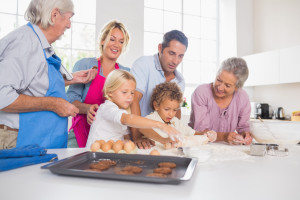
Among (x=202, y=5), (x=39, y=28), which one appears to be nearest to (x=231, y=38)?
(x=202, y=5)

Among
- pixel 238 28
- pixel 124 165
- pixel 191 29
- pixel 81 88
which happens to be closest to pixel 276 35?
pixel 238 28

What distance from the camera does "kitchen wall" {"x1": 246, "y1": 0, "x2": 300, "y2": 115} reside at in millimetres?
4453

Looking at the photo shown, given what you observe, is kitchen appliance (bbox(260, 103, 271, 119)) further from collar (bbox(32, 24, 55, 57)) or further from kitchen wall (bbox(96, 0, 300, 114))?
collar (bbox(32, 24, 55, 57))

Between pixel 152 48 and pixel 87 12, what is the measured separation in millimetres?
1398

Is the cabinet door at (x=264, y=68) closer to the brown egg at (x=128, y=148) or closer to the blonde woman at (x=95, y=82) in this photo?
the blonde woman at (x=95, y=82)

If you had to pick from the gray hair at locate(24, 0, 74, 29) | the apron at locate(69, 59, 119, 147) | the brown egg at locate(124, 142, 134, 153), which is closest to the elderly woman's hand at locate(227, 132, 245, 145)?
the brown egg at locate(124, 142, 134, 153)

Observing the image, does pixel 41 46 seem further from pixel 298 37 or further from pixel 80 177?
pixel 298 37

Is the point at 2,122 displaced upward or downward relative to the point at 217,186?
upward

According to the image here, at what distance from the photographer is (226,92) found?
1935 mm

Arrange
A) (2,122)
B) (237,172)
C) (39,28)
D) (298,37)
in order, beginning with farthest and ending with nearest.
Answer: (298,37) < (39,28) < (2,122) < (237,172)

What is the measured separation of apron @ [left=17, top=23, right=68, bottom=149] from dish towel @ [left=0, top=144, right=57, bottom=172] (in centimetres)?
35

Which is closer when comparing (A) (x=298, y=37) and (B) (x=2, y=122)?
(B) (x=2, y=122)

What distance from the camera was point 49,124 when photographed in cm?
136

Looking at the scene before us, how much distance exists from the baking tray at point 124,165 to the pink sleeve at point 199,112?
1025 mm
